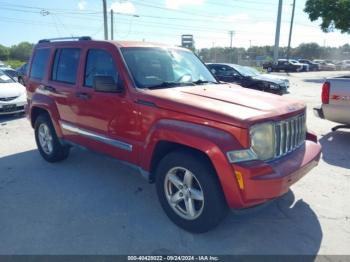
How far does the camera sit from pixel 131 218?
360 cm

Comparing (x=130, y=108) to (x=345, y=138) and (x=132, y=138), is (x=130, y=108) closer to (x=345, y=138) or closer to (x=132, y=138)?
(x=132, y=138)

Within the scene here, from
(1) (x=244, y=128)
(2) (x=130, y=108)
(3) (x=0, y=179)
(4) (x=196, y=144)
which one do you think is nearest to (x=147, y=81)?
(2) (x=130, y=108)

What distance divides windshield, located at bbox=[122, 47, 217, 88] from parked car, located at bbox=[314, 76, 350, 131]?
121 inches

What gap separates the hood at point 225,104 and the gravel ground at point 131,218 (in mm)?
927

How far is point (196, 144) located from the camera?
291cm

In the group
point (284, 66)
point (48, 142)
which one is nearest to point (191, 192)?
point (48, 142)

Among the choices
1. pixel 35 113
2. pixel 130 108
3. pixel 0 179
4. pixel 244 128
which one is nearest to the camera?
pixel 244 128

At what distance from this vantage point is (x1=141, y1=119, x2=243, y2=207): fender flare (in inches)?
109

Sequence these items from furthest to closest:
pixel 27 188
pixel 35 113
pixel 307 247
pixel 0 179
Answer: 1. pixel 35 113
2. pixel 0 179
3. pixel 27 188
4. pixel 307 247

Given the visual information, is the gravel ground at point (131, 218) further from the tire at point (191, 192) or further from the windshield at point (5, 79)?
the windshield at point (5, 79)

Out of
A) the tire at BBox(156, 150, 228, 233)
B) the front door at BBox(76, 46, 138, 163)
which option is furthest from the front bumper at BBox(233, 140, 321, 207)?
the front door at BBox(76, 46, 138, 163)

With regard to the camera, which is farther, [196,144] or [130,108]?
[130,108]

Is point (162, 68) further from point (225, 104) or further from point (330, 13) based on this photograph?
point (330, 13)

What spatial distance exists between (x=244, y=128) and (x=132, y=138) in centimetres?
149
